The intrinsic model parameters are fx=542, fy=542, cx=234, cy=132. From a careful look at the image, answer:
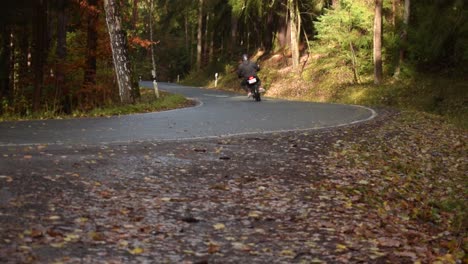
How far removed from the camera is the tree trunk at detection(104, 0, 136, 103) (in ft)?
60.6

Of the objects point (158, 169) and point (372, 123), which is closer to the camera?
point (158, 169)

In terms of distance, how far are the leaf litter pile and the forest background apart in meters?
8.19

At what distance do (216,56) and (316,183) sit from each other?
45.4 m

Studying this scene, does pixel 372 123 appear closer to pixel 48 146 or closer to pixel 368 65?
pixel 48 146

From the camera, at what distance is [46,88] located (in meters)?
23.6

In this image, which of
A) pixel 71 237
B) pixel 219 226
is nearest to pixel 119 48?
pixel 219 226

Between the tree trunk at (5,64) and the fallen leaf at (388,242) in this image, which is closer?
the fallen leaf at (388,242)

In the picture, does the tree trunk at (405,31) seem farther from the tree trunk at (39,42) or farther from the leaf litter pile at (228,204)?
the leaf litter pile at (228,204)

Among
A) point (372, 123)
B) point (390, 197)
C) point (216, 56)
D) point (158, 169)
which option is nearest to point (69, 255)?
point (158, 169)

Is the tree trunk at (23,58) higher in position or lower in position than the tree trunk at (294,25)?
lower

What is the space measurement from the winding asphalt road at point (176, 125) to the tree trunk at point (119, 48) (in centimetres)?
353

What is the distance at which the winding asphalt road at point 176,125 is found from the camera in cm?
1003

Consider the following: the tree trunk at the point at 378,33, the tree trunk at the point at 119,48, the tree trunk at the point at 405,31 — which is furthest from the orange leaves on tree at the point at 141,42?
the tree trunk at the point at 405,31

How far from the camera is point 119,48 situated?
61.9 ft
